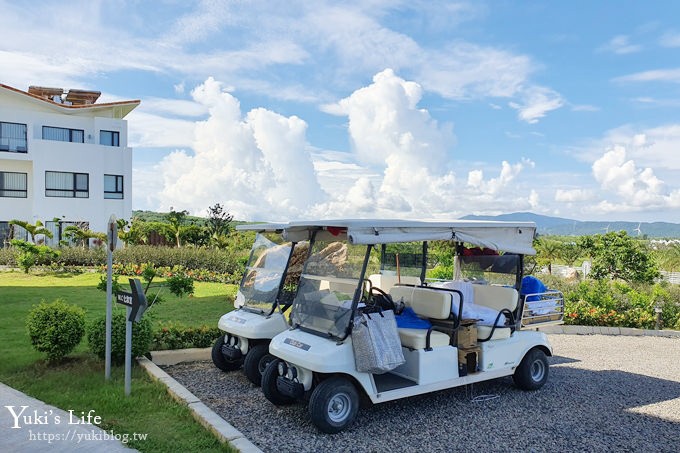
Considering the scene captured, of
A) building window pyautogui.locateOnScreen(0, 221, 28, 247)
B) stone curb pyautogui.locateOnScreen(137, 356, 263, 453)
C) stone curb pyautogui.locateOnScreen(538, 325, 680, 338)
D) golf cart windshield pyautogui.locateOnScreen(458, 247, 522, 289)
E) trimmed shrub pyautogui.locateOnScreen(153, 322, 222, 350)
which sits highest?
golf cart windshield pyautogui.locateOnScreen(458, 247, 522, 289)

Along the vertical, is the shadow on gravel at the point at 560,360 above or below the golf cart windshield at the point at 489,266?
below

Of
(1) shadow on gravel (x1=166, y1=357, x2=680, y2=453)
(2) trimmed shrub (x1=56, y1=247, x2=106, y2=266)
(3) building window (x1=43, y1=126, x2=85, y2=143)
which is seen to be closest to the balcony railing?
(3) building window (x1=43, y1=126, x2=85, y2=143)

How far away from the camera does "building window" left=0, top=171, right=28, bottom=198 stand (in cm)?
2773

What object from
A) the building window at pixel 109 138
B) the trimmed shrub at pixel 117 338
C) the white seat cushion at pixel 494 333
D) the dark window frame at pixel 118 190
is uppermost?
the building window at pixel 109 138

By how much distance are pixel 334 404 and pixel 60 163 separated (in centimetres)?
2698

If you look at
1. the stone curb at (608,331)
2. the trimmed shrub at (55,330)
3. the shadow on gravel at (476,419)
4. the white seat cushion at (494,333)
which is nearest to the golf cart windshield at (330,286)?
the shadow on gravel at (476,419)

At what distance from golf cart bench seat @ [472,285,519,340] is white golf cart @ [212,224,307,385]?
2.36 metres

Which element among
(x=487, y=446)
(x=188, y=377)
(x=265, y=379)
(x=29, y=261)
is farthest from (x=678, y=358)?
(x=29, y=261)

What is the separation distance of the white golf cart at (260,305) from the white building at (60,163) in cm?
2330

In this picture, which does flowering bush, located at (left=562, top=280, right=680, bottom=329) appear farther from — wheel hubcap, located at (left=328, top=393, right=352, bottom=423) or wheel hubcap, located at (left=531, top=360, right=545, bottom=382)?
wheel hubcap, located at (left=328, top=393, right=352, bottom=423)

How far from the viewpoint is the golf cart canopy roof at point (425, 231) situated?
5.52m

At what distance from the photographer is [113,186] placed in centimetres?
2930

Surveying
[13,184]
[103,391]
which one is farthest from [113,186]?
[103,391]

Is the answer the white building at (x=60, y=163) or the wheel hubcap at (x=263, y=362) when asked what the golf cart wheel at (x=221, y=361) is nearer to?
the wheel hubcap at (x=263, y=362)
